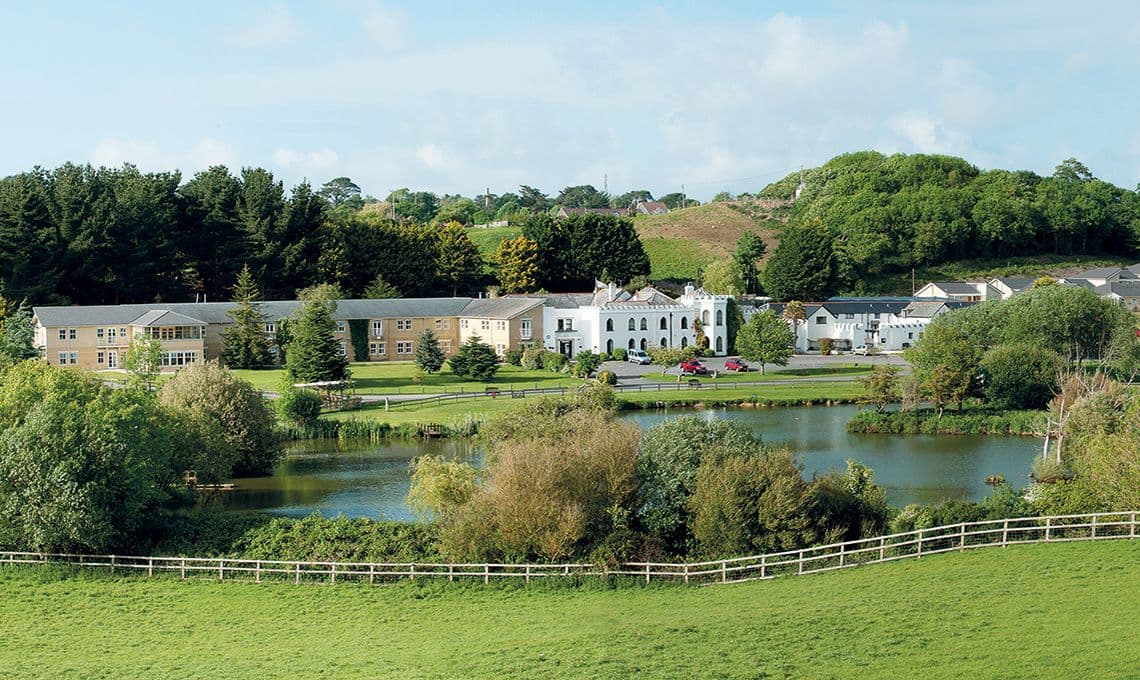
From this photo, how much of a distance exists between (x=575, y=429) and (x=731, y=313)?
130ft

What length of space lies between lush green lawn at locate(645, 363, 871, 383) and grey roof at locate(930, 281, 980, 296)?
22313 mm

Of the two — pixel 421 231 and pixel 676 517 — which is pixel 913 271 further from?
pixel 676 517

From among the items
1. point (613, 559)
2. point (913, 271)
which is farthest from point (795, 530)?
point (913, 271)

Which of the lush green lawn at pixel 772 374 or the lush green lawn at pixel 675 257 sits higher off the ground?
the lush green lawn at pixel 675 257

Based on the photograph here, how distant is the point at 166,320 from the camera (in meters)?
61.9

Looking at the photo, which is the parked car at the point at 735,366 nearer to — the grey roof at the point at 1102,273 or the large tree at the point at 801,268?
the large tree at the point at 801,268

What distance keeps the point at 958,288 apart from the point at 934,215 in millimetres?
18279

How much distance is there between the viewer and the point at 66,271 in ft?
A: 226

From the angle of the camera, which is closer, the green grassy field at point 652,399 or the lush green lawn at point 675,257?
the green grassy field at point 652,399

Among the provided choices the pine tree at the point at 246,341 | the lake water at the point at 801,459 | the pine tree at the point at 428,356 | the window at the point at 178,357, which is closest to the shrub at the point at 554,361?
the pine tree at the point at 428,356

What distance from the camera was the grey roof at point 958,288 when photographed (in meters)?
83.4

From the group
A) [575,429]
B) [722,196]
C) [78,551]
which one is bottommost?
[78,551]

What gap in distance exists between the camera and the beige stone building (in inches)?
2429

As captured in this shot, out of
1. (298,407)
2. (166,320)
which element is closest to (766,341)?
(298,407)
